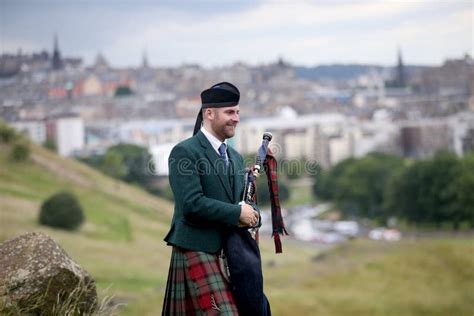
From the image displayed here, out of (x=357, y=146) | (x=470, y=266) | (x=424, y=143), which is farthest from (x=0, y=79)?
(x=470, y=266)

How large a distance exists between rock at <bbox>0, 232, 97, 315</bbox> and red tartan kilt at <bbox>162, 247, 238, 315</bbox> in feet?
2.46

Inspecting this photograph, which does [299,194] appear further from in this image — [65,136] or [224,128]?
[224,128]

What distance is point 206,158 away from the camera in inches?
225

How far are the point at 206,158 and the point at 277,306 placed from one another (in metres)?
20.8

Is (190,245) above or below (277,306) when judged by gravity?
above

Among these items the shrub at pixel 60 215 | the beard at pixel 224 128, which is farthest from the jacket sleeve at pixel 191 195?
the shrub at pixel 60 215

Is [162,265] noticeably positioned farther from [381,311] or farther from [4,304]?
[4,304]

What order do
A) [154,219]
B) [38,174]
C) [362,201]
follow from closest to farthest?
[154,219] → [38,174] → [362,201]

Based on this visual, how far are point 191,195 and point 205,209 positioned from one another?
116mm

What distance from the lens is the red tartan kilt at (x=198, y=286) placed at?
→ 18.4 feet

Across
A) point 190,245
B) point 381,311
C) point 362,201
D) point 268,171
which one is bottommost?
point 362,201

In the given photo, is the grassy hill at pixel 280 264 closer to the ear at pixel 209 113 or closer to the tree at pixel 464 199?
the ear at pixel 209 113

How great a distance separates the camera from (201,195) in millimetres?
5543

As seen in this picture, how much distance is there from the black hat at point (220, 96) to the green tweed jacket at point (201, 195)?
200 millimetres
